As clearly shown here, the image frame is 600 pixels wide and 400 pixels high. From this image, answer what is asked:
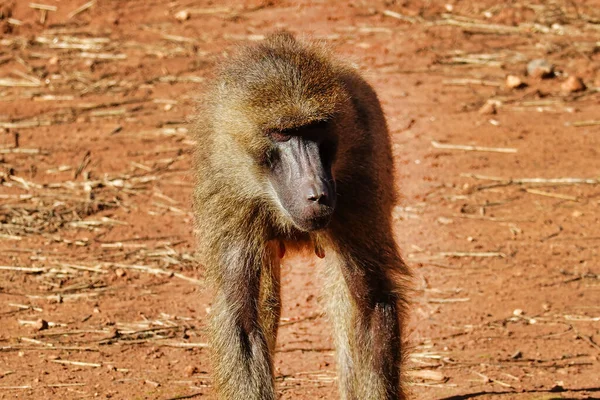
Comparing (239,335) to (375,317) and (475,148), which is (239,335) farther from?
(475,148)

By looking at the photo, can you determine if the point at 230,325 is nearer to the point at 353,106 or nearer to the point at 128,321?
the point at 353,106

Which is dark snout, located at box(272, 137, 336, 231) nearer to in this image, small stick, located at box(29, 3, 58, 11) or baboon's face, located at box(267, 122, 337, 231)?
baboon's face, located at box(267, 122, 337, 231)

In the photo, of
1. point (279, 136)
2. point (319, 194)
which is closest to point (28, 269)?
point (279, 136)

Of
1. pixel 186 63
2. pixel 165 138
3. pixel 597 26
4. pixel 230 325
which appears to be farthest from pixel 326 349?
pixel 597 26

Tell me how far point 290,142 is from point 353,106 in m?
0.51

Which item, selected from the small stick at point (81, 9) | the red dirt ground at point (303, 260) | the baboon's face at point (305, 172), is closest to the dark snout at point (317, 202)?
the baboon's face at point (305, 172)

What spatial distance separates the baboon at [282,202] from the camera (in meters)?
4.71

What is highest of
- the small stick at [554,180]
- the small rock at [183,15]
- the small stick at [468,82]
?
the small rock at [183,15]

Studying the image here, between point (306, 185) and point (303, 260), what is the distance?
10.4ft

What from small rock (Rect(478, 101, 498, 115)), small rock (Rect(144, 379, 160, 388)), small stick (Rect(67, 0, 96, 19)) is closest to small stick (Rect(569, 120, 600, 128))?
small rock (Rect(478, 101, 498, 115))

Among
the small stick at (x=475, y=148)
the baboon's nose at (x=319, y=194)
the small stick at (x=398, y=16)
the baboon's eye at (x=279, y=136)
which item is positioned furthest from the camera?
the small stick at (x=398, y=16)

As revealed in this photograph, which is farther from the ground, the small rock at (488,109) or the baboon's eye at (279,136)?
the baboon's eye at (279,136)

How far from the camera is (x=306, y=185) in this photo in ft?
14.9

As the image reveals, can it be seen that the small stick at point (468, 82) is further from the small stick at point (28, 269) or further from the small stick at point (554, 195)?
the small stick at point (28, 269)
